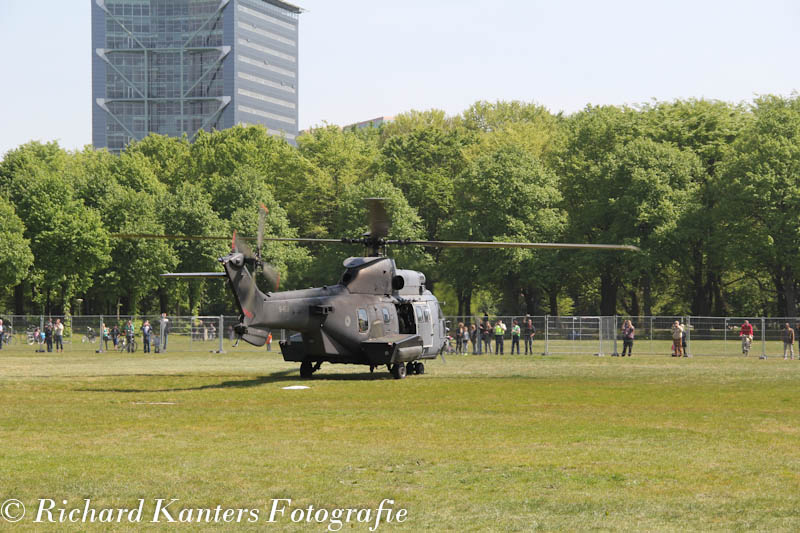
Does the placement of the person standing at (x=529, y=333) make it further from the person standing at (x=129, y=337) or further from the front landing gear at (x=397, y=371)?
the person standing at (x=129, y=337)

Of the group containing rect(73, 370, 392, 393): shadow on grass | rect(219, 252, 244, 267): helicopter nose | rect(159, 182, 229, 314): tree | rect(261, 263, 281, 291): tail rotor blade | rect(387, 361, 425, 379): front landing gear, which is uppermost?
rect(159, 182, 229, 314): tree

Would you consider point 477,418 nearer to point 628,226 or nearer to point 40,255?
point 628,226

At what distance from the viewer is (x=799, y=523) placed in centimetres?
1038

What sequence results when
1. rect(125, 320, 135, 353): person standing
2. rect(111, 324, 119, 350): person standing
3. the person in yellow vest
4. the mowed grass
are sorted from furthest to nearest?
rect(111, 324, 119, 350): person standing < rect(125, 320, 135, 353): person standing < the person in yellow vest < the mowed grass

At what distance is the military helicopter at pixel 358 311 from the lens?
89.9 ft

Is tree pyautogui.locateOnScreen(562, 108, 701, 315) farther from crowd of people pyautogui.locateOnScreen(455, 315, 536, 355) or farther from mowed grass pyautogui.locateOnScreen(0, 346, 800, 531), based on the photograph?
mowed grass pyautogui.locateOnScreen(0, 346, 800, 531)

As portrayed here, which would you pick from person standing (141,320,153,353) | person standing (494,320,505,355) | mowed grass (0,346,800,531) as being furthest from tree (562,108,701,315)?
mowed grass (0,346,800,531)

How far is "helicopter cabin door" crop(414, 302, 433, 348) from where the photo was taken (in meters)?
33.2

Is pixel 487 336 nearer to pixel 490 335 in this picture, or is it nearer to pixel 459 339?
pixel 490 335

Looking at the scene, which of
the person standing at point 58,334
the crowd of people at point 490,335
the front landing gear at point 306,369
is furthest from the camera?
the person standing at point 58,334

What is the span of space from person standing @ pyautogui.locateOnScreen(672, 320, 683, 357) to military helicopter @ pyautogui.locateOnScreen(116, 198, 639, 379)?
60.7 ft

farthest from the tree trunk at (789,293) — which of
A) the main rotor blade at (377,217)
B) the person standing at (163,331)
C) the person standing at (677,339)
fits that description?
the main rotor blade at (377,217)

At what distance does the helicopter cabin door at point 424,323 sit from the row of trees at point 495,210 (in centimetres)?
3926

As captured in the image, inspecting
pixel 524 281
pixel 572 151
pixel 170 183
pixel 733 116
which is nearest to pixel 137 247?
pixel 170 183
